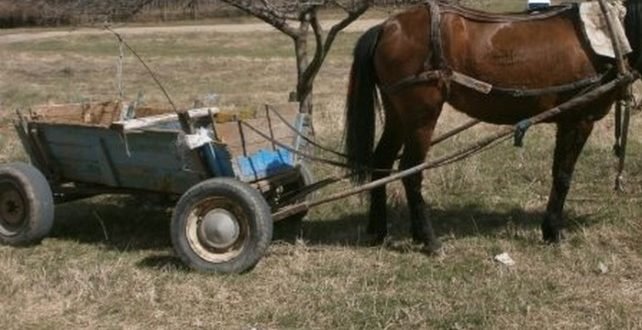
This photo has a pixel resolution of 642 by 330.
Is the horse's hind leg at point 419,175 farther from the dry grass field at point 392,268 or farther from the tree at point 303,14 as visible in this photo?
the tree at point 303,14

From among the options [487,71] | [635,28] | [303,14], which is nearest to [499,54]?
[487,71]

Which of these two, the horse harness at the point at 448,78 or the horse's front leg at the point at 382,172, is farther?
the horse's front leg at the point at 382,172

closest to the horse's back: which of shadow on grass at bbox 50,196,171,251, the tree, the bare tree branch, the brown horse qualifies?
the brown horse

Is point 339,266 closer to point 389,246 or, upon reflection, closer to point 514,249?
point 389,246

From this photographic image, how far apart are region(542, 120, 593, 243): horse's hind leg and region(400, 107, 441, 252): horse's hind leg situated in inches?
34.2

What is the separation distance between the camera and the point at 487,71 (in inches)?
254

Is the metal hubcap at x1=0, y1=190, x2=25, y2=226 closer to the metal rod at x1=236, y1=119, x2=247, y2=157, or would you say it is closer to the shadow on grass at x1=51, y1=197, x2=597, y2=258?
the shadow on grass at x1=51, y1=197, x2=597, y2=258

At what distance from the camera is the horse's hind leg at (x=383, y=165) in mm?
6945

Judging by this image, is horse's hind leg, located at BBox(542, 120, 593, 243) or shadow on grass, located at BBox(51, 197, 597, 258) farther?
shadow on grass, located at BBox(51, 197, 597, 258)

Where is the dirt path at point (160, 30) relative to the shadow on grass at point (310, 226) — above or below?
below

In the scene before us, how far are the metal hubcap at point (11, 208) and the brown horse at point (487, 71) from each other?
2.76 metres

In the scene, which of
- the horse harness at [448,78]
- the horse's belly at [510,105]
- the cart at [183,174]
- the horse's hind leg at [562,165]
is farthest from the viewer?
the horse's hind leg at [562,165]

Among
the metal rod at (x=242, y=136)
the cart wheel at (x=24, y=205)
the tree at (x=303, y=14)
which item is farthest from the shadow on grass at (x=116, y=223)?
the tree at (x=303, y=14)

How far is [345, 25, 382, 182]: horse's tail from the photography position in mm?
6723
